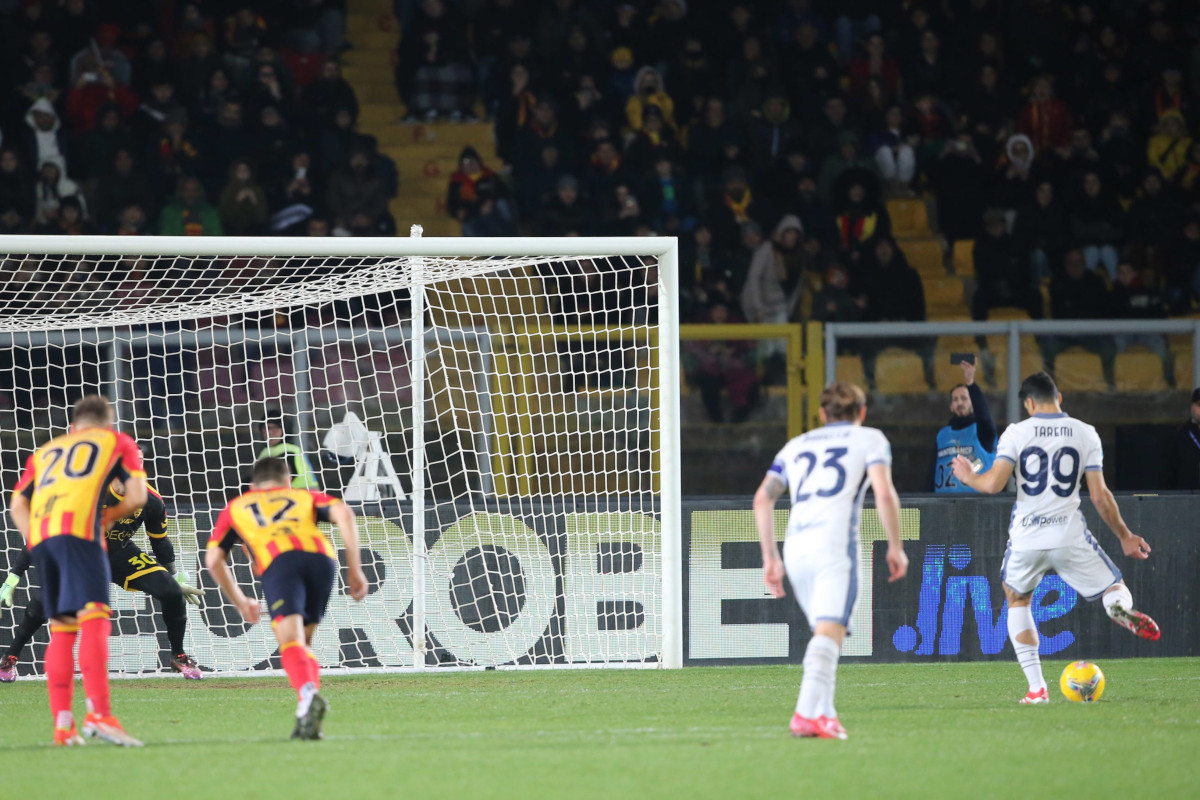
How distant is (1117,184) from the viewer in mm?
15047

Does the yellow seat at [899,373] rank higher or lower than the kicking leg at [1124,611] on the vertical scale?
higher

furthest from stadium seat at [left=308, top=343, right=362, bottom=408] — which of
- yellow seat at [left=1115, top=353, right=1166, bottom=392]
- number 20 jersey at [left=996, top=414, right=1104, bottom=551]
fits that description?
yellow seat at [left=1115, top=353, right=1166, bottom=392]

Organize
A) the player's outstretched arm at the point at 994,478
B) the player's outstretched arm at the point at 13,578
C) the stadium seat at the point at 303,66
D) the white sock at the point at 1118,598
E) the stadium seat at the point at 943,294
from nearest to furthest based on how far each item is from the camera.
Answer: the player's outstretched arm at the point at 994,478 < the white sock at the point at 1118,598 < the player's outstretched arm at the point at 13,578 < the stadium seat at the point at 943,294 < the stadium seat at the point at 303,66

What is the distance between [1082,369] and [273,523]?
7.00m

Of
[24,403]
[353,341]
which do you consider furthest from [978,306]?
[24,403]

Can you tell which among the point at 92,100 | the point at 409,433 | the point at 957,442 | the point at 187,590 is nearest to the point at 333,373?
the point at 409,433

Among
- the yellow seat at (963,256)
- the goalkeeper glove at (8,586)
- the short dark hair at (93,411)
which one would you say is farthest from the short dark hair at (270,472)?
the yellow seat at (963,256)

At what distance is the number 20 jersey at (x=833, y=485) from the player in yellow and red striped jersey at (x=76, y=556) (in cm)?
282

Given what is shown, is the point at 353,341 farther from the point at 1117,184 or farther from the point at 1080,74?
the point at 1080,74

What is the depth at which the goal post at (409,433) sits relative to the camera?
362 inches

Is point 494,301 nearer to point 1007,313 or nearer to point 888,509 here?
point 1007,313

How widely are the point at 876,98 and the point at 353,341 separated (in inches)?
327

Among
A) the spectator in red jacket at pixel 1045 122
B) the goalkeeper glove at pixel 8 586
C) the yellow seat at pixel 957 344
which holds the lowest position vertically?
the goalkeeper glove at pixel 8 586

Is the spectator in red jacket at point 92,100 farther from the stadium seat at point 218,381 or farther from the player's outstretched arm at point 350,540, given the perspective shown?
the player's outstretched arm at point 350,540
